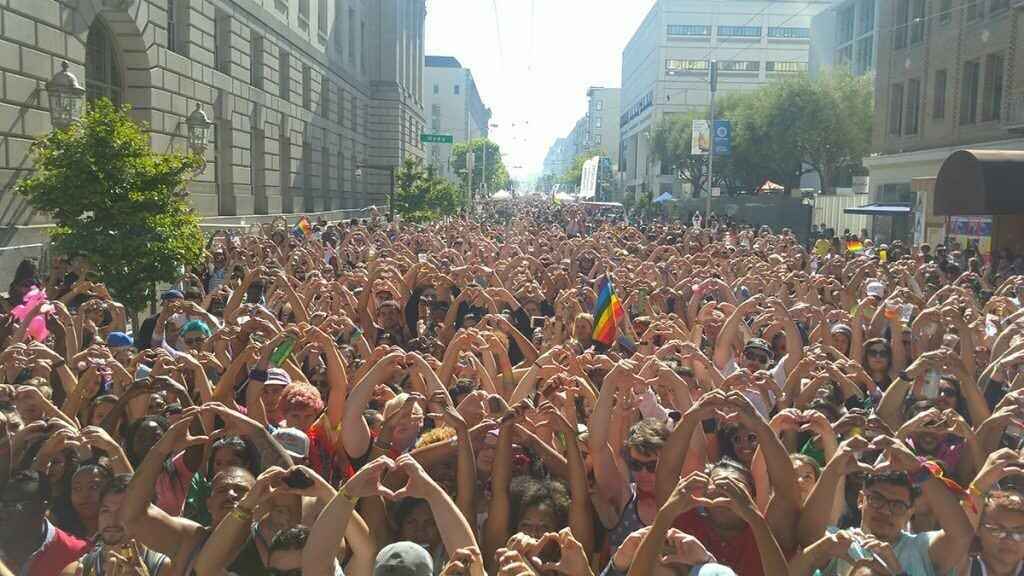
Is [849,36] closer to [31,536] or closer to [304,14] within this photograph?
[304,14]

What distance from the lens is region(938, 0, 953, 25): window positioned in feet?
103

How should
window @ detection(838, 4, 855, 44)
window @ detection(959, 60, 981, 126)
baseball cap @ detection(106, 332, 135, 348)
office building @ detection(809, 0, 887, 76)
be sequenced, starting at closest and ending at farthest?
baseball cap @ detection(106, 332, 135, 348) → window @ detection(959, 60, 981, 126) → office building @ detection(809, 0, 887, 76) → window @ detection(838, 4, 855, 44)

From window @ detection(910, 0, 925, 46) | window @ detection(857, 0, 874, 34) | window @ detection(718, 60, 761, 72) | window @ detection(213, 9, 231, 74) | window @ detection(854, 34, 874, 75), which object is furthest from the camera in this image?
window @ detection(718, 60, 761, 72)

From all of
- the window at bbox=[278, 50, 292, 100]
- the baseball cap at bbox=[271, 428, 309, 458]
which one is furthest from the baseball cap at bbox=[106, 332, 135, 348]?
the window at bbox=[278, 50, 292, 100]

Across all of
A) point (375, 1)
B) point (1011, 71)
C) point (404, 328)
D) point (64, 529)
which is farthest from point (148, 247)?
point (375, 1)

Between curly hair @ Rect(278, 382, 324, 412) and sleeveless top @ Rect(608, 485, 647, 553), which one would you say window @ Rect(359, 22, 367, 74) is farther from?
sleeveless top @ Rect(608, 485, 647, 553)

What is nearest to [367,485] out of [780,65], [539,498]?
[539,498]

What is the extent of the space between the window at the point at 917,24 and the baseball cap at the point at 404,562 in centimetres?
3481

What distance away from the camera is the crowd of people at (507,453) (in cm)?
365

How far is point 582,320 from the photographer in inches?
326

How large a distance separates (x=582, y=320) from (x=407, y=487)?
15.1 ft

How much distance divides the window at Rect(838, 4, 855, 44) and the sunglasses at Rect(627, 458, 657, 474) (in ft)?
208

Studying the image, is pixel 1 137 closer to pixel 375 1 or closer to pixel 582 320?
pixel 582 320

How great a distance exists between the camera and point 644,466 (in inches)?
179
